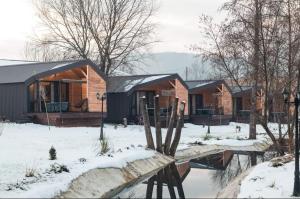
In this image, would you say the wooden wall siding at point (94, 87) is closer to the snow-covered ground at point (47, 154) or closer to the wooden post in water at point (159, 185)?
the snow-covered ground at point (47, 154)

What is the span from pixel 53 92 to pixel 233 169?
54.2ft

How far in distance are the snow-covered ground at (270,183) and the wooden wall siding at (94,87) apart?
17.3m

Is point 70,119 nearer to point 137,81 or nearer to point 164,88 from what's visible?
point 137,81

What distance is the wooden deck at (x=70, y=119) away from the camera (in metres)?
26.1

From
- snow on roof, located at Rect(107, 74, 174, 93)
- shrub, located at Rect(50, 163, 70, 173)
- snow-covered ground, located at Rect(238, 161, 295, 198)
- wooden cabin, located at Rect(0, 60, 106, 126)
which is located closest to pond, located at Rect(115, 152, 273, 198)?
snow-covered ground, located at Rect(238, 161, 295, 198)

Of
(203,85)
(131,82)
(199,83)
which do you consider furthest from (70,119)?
(199,83)

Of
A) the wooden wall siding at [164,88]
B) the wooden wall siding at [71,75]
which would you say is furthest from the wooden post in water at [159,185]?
the wooden wall siding at [164,88]

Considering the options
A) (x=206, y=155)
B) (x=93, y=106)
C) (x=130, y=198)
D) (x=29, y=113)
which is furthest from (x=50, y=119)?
(x=130, y=198)

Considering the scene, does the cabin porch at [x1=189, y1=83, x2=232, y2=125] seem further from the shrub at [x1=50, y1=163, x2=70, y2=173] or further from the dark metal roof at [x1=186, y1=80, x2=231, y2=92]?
the shrub at [x1=50, y1=163, x2=70, y2=173]

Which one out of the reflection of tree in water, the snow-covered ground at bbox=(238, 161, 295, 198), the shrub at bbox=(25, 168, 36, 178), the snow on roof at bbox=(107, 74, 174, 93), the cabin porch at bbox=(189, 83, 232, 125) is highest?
the snow on roof at bbox=(107, 74, 174, 93)

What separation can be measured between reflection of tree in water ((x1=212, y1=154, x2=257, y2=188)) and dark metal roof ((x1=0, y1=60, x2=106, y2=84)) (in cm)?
1110

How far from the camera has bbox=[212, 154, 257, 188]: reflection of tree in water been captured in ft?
50.8

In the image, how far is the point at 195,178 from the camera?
15539 millimetres

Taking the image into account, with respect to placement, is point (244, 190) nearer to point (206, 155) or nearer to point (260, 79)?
point (260, 79)
